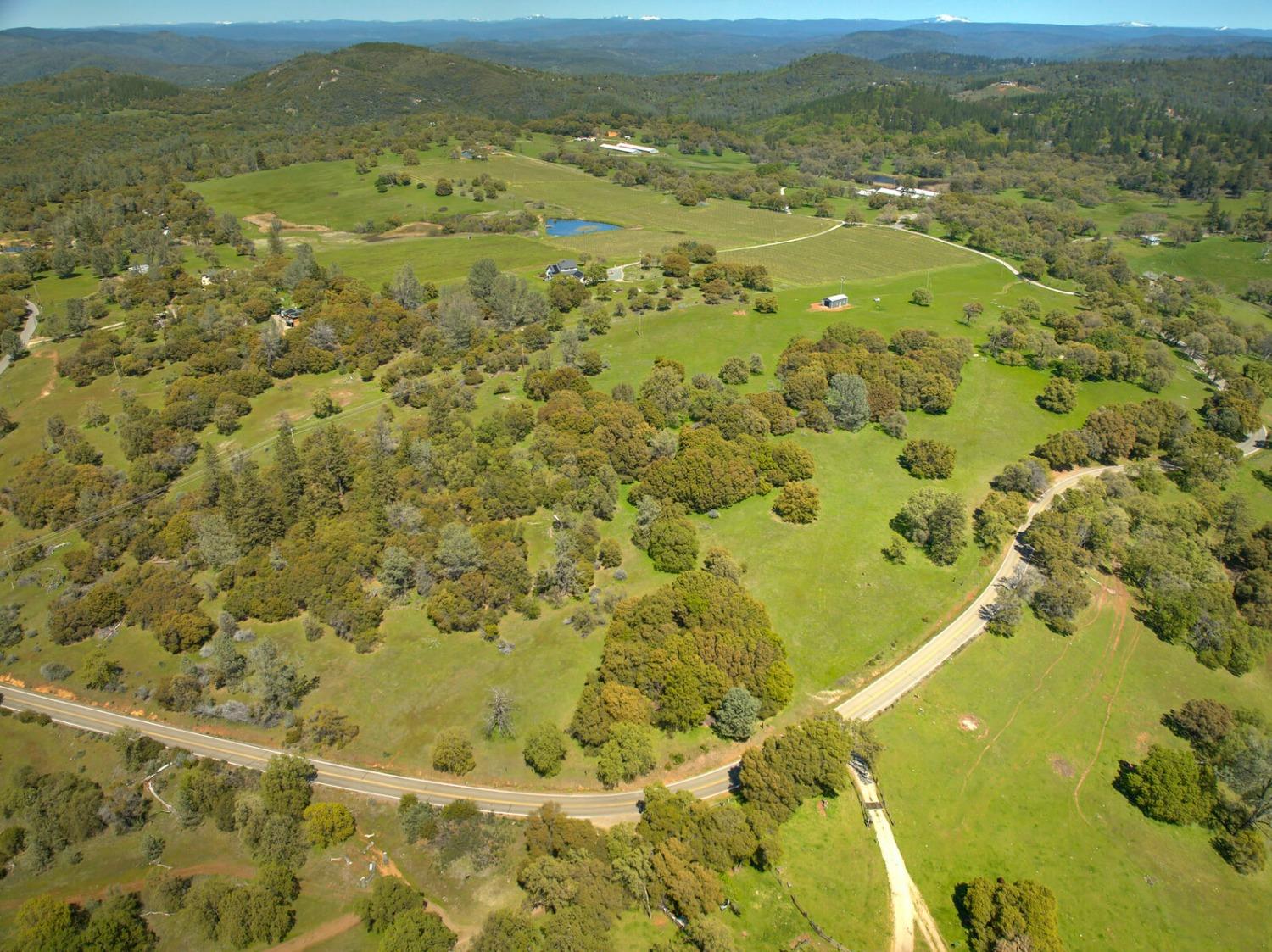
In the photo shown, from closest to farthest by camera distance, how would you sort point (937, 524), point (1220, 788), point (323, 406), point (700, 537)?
point (1220, 788)
point (937, 524)
point (700, 537)
point (323, 406)

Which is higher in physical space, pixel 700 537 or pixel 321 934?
pixel 700 537

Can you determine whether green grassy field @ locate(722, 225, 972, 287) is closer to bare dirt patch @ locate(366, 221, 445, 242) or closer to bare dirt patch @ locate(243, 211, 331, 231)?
bare dirt patch @ locate(366, 221, 445, 242)

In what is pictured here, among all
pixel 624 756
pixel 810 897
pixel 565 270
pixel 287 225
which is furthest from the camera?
pixel 287 225

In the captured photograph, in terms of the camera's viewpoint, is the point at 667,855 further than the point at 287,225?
No

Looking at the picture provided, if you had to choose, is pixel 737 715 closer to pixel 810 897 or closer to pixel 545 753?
pixel 810 897

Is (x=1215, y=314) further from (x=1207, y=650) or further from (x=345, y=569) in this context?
(x=345, y=569)

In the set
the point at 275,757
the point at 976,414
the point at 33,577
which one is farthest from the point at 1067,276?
the point at 33,577

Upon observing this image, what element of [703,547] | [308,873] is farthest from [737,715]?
[308,873]
